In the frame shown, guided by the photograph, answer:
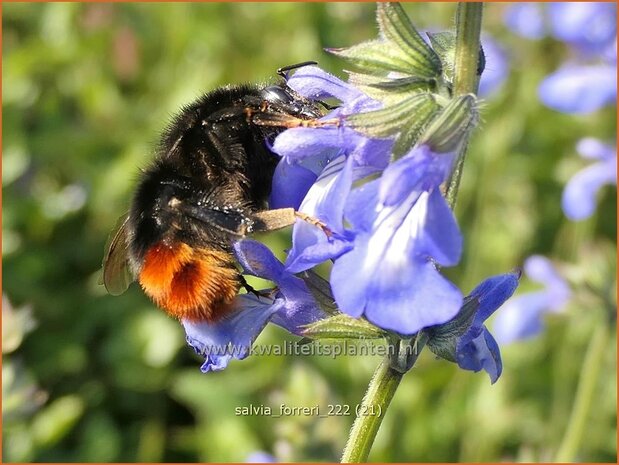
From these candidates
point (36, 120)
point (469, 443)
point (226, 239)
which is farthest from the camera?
point (36, 120)

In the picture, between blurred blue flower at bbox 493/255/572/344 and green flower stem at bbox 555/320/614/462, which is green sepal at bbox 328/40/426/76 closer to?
green flower stem at bbox 555/320/614/462

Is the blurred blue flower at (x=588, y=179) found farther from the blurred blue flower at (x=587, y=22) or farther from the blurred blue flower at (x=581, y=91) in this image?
the blurred blue flower at (x=587, y=22)

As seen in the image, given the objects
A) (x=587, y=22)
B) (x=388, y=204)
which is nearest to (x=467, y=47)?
(x=388, y=204)

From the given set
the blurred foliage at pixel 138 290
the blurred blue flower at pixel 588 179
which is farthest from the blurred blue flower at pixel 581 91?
the blurred foliage at pixel 138 290

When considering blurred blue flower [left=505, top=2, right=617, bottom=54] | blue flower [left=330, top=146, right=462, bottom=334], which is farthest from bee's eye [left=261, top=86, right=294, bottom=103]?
blurred blue flower [left=505, top=2, right=617, bottom=54]

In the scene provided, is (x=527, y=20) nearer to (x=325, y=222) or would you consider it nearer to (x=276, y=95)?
(x=276, y=95)

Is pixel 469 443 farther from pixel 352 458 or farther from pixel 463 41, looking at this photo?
pixel 463 41

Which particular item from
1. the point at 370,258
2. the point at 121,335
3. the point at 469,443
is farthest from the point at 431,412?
the point at 370,258
